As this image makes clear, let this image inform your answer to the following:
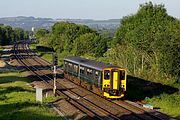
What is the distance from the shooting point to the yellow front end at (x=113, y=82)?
30125 millimetres

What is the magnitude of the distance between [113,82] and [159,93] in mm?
4537

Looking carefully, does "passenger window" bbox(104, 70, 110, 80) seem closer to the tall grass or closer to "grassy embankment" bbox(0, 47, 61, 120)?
"grassy embankment" bbox(0, 47, 61, 120)

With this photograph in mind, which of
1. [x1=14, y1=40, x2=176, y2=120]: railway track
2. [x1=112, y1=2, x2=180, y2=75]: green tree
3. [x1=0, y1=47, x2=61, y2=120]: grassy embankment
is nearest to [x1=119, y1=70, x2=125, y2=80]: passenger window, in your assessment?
[x1=14, y1=40, x2=176, y2=120]: railway track

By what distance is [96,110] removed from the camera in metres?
26.8

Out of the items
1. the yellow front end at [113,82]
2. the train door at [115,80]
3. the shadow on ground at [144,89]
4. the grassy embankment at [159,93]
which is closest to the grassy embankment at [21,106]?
the yellow front end at [113,82]

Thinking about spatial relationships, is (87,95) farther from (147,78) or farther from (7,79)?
(7,79)

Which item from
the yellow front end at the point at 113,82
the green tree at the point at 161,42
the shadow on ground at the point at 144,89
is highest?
the green tree at the point at 161,42

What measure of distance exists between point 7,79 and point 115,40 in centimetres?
2614

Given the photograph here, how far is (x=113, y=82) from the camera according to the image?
30203 millimetres

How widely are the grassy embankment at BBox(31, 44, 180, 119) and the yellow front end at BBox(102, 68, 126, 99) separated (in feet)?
6.78

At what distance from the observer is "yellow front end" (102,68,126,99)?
3012cm

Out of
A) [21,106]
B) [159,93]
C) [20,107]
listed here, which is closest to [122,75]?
[159,93]

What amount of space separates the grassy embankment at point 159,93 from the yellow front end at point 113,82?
6.78 ft

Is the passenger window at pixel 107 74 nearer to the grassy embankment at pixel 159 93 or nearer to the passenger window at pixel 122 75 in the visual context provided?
the passenger window at pixel 122 75
